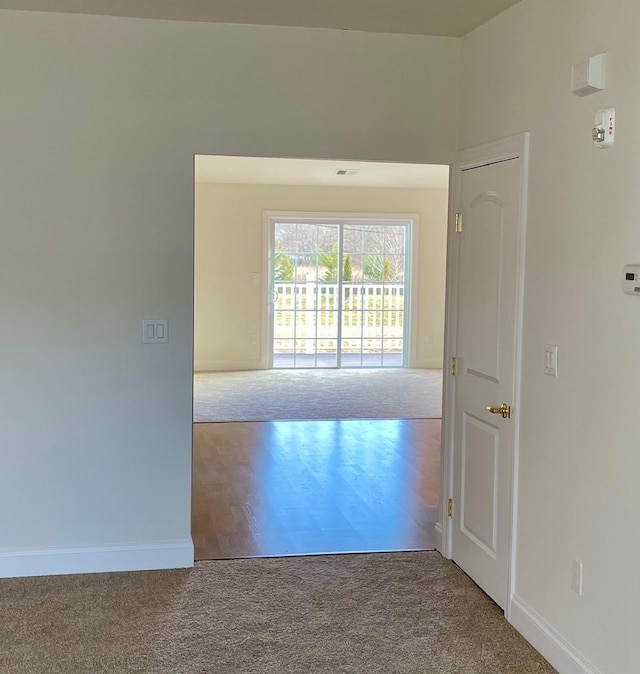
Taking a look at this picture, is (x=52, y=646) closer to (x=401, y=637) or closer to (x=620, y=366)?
(x=401, y=637)

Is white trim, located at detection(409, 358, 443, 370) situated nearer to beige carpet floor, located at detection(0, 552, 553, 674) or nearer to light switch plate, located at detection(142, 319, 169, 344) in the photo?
beige carpet floor, located at detection(0, 552, 553, 674)

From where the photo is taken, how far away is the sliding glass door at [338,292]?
1022 centimetres

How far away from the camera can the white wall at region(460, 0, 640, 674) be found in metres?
2.33

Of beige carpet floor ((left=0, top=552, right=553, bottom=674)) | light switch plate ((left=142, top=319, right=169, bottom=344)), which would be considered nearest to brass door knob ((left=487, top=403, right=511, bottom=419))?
beige carpet floor ((left=0, top=552, right=553, bottom=674))

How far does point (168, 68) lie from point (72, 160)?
609mm

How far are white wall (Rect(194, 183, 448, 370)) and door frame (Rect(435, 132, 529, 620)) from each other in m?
6.45

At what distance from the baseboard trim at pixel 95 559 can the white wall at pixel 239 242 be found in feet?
21.1

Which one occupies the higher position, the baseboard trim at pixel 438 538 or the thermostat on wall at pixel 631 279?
the thermostat on wall at pixel 631 279

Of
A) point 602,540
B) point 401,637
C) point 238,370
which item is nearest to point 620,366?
point 602,540

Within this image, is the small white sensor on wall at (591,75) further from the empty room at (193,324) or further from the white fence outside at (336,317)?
the white fence outside at (336,317)

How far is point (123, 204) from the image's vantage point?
3467mm

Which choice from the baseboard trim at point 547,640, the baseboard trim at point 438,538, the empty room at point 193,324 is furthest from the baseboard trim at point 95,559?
the baseboard trim at point 547,640

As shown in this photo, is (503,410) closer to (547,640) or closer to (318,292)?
(547,640)

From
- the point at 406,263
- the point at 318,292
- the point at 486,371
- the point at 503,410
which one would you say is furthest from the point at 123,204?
the point at 406,263
